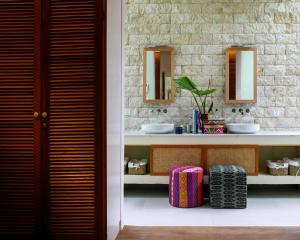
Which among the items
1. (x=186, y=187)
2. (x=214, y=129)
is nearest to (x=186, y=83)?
(x=214, y=129)

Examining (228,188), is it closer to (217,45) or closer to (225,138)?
(225,138)

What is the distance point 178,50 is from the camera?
620 cm

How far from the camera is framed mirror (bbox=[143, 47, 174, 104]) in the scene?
6.16m

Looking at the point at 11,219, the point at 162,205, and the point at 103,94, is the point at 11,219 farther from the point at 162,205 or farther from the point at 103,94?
the point at 162,205

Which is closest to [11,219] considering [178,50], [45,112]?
[45,112]

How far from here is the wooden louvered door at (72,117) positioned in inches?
121

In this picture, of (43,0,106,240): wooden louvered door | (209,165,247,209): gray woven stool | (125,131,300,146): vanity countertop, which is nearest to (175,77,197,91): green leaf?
(125,131,300,146): vanity countertop

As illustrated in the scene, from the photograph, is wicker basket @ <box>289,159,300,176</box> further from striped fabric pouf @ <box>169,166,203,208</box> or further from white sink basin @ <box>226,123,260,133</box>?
striped fabric pouf @ <box>169,166,203,208</box>

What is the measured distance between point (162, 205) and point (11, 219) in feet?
7.88

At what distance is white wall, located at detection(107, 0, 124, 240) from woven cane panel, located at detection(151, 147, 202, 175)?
1770 mm

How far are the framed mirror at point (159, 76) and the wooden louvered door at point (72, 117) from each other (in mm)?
3104

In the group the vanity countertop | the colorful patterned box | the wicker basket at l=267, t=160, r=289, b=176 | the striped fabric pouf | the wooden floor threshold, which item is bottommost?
the wooden floor threshold

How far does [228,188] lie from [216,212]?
0.36 m

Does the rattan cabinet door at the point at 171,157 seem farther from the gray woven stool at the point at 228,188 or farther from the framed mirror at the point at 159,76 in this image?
the framed mirror at the point at 159,76
